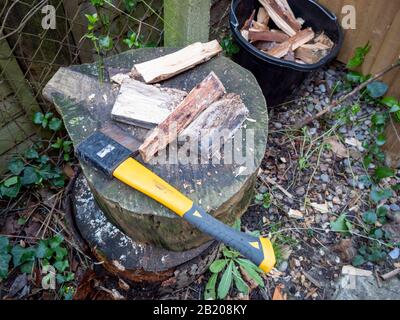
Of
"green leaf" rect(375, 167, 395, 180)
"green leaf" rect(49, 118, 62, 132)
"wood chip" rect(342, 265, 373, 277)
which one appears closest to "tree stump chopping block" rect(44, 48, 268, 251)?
"green leaf" rect(49, 118, 62, 132)

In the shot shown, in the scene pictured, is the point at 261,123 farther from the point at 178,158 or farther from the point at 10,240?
the point at 10,240

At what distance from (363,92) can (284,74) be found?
0.79m

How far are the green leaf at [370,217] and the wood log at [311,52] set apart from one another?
3.83 ft

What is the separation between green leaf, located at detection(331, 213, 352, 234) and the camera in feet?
6.76

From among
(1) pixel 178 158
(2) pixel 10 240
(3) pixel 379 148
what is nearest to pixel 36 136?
(2) pixel 10 240

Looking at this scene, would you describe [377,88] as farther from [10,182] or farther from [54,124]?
[10,182]

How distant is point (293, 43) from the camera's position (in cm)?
252

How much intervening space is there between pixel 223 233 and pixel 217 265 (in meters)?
0.76

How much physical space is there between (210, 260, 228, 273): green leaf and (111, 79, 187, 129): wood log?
0.89 meters

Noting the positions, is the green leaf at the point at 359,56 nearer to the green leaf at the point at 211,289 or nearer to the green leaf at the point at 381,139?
the green leaf at the point at 381,139

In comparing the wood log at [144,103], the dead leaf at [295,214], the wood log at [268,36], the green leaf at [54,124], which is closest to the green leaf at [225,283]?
the dead leaf at [295,214]

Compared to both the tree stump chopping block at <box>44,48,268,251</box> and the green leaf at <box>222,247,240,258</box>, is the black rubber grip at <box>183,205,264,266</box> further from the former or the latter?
the green leaf at <box>222,247,240,258</box>

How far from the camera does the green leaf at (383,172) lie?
211cm
